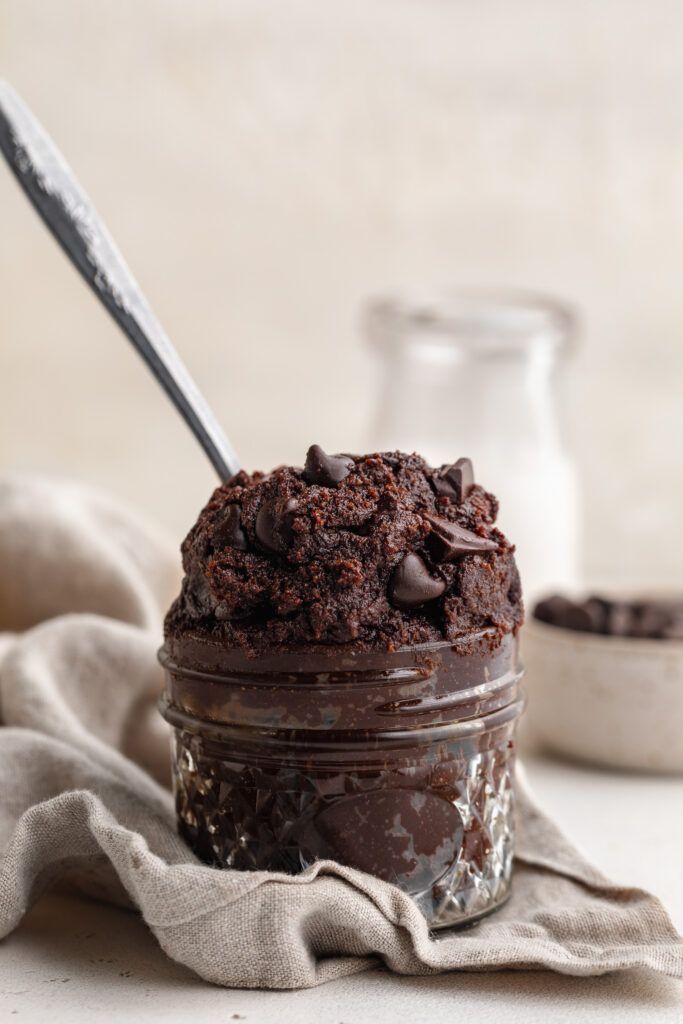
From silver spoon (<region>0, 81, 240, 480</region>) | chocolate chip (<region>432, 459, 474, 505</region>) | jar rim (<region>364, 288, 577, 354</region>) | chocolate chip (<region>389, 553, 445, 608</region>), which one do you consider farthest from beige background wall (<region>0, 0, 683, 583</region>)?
chocolate chip (<region>389, 553, 445, 608</region>)

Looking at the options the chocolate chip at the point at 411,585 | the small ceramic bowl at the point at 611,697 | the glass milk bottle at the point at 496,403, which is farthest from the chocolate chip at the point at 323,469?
the glass milk bottle at the point at 496,403

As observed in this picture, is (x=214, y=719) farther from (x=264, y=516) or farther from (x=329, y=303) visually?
(x=329, y=303)

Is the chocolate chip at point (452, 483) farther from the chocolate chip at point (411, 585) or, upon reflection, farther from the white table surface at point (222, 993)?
the white table surface at point (222, 993)

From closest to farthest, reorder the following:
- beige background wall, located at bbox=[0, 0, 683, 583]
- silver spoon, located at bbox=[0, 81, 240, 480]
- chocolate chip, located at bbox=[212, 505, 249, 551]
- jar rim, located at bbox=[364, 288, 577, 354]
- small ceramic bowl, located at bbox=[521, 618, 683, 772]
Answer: chocolate chip, located at bbox=[212, 505, 249, 551], silver spoon, located at bbox=[0, 81, 240, 480], small ceramic bowl, located at bbox=[521, 618, 683, 772], jar rim, located at bbox=[364, 288, 577, 354], beige background wall, located at bbox=[0, 0, 683, 583]

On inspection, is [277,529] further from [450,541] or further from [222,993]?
[222,993]

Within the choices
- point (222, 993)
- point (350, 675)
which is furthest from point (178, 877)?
point (350, 675)

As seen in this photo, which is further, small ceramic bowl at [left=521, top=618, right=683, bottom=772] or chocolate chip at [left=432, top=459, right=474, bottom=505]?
small ceramic bowl at [left=521, top=618, right=683, bottom=772]

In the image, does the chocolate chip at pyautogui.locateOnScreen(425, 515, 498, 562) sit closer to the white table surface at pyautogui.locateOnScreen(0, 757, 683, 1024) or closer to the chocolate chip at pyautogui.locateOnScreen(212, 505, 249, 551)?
the chocolate chip at pyautogui.locateOnScreen(212, 505, 249, 551)

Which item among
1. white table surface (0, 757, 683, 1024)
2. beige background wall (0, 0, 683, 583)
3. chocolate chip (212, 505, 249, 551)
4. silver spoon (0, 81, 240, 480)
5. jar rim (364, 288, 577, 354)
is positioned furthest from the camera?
beige background wall (0, 0, 683, 583)
